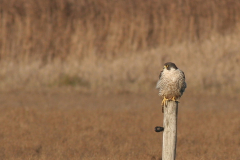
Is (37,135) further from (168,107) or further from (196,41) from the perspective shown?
(196,41)

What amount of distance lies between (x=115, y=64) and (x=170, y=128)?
1064 cm

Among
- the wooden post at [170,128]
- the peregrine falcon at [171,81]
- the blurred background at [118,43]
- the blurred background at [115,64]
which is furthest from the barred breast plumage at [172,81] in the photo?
the blurred background at [118,43]

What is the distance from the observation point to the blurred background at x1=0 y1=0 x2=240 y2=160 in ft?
38.6

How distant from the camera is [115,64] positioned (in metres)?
17.2

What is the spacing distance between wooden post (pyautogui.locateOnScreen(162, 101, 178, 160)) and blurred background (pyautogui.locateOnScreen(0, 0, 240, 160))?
3907 millimetres

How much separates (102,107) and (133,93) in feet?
7.57

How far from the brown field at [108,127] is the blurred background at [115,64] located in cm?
3

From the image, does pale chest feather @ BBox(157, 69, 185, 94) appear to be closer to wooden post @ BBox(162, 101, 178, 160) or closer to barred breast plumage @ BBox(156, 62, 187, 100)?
barred breast plumage @ BBox(156, 62, 187, 100)

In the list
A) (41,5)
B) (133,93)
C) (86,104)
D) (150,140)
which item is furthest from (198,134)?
(41,5)

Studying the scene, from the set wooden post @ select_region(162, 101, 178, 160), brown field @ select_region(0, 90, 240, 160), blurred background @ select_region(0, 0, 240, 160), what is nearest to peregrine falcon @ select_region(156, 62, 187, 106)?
wooden post @ select_region(162, 101, 178, 160)

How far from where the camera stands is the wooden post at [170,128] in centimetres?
657

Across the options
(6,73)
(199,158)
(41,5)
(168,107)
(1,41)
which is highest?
(41,5)

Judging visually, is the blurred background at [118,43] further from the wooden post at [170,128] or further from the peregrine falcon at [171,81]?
the wooden post at [170,128]

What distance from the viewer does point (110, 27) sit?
719 inches
